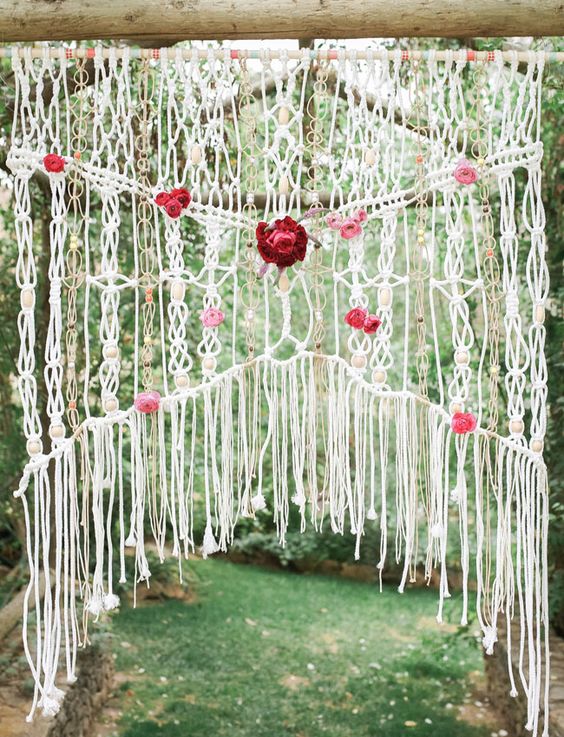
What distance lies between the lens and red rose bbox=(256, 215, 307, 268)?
1640 millimetres

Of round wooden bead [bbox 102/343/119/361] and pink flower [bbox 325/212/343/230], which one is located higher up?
pink flower [bbox 325/212/343/230]

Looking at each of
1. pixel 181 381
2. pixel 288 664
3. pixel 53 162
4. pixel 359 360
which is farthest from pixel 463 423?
pixel 288 664

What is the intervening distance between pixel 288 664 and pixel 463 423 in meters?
2.55

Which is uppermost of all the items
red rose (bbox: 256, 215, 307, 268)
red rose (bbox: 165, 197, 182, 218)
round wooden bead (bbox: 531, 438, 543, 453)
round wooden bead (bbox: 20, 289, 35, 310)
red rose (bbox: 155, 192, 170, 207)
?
red rose (bbox: 155, 192, 170, 207)

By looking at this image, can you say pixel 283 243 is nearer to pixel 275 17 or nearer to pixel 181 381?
pixel 181 381

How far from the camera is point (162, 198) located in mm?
1675

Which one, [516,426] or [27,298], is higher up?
[27,298]

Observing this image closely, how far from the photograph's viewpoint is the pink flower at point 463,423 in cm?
165

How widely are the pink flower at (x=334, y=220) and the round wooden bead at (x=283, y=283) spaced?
0.49 ft

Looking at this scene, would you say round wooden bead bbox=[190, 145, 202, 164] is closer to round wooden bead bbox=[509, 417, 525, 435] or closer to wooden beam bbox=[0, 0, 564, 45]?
wooden beam bbox=[0, 0, 564, 45]

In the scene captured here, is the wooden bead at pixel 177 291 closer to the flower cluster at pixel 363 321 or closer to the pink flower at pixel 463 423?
the flower cluster at pixel 363 321

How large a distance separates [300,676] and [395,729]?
2.12ft

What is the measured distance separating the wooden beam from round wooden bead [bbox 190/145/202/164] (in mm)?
237

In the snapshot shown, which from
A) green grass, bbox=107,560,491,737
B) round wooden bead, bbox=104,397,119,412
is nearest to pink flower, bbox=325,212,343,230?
round wooden bead, bbox=104,397,119,412
